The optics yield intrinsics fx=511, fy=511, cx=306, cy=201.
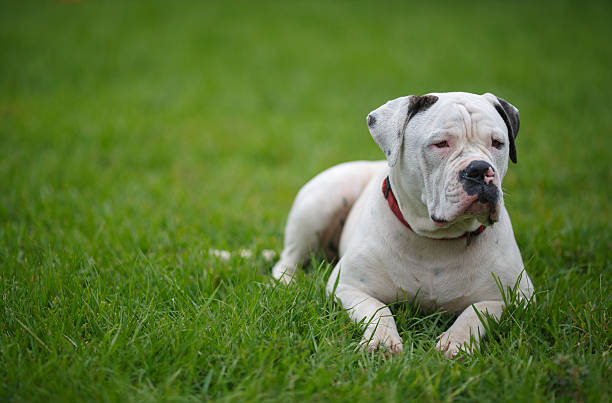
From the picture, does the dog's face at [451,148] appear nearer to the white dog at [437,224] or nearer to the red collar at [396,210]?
the white dog at [437,224]

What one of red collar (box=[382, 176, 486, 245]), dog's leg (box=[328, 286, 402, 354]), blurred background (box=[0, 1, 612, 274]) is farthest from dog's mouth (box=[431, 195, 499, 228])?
blurred background (box=[0, 1, 612, 274])

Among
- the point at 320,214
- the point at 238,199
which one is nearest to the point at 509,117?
the point at 320,214

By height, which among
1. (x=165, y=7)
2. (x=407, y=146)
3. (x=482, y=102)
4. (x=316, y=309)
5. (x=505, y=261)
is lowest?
(x=316, y=309)

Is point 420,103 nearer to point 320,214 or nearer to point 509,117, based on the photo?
point 509,117

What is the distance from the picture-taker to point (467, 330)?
2.60m

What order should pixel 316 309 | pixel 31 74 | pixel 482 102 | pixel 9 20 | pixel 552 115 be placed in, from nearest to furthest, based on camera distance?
pixel 482 102
pixel 316 309
pixel 552 115
pixel 31 74
pixel 9 20

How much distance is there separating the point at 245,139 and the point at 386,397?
5.45 m

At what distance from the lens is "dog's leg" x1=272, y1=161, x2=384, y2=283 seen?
364 centimetres

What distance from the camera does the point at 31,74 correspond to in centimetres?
920

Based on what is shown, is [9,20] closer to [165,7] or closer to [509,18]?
[165,7]

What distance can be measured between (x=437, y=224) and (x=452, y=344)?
60 cm

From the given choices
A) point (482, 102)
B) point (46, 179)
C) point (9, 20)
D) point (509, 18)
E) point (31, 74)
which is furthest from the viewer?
point (509, 18)

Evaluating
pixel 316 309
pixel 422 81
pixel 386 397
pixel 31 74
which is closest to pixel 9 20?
pixel 31 74

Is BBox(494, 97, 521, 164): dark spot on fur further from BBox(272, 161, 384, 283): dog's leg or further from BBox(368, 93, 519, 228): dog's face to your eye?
BBox(272, 161, 384, 283): dog's leg
